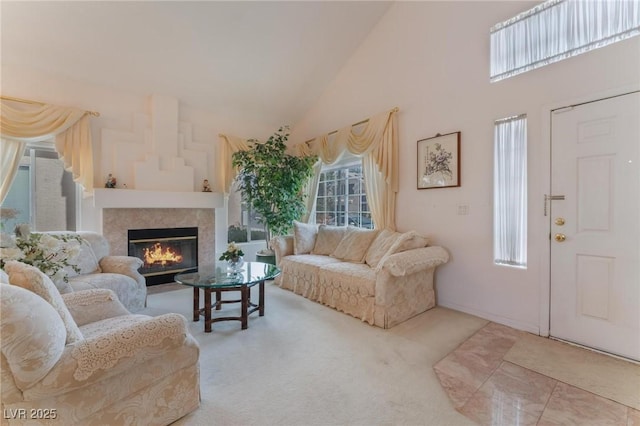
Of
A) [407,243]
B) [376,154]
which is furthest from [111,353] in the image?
[376,154]

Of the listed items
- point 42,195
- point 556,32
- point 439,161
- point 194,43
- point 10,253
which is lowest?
point 10,253

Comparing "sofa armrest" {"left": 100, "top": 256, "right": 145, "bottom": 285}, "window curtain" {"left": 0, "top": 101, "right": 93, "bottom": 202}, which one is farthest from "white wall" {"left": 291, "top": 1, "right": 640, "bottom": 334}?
"window curtain" {"left": 0, "top": 101, "right": 93, "bottom": 202}

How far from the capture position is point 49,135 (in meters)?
3.45

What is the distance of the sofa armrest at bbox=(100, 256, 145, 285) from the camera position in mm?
3076

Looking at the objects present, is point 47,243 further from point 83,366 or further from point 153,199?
point 153,199

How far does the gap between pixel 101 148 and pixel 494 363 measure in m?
5.06

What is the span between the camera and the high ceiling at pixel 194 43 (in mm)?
3148

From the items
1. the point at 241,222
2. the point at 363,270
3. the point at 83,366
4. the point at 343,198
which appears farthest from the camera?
the point at 241,222

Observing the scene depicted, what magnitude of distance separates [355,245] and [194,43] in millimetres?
3396

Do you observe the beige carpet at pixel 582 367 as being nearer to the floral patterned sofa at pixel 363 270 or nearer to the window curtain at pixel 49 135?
the floral patterned sofa at pixel 363 270

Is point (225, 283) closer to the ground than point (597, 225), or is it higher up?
closer to the ground

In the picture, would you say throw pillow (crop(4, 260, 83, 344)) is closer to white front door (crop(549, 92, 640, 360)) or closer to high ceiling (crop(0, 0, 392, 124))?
high ceiling (crop(0, 0, 392, 124))

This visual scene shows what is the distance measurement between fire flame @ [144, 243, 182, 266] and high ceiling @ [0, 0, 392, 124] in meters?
2.31

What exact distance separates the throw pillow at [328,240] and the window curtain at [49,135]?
10.2 feet
